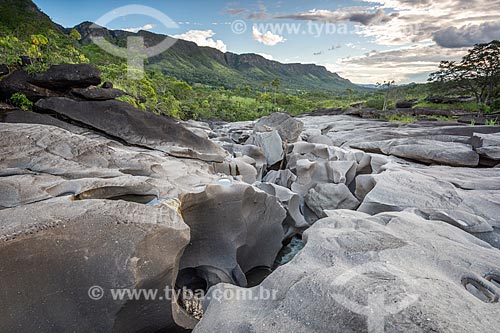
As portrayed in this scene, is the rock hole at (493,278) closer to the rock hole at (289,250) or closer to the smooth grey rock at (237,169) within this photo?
the rock hole at (289,250)

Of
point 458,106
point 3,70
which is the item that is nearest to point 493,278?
point 3,70

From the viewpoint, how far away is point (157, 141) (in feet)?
29.1

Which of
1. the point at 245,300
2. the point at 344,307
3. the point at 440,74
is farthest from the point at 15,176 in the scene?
the point at 440,74

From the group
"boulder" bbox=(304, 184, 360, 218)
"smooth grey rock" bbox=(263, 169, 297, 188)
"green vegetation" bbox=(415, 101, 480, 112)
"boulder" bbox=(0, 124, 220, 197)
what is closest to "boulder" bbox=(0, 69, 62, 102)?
"boulder" bbox=(0, 124, 220, 197)

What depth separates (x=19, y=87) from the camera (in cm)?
850

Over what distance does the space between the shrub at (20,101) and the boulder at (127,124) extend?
284mm

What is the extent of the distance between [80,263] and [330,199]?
7.53 meters

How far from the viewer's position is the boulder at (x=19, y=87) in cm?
845

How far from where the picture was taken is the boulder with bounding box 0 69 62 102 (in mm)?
8445

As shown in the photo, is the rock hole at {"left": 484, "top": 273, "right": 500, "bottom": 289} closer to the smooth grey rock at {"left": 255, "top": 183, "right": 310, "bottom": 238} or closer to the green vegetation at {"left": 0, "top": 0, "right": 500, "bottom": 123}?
the smooth grey rock at {"left": 255, "top": 183, "right": 310, "bottom": 238}

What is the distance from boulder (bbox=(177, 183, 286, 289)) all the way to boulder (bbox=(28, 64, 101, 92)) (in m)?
6.48

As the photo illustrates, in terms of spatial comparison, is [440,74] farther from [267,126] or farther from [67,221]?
[67,221]

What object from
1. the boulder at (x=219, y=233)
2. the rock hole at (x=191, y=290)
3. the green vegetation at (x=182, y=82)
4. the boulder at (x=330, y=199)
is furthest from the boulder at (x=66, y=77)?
the boulder at (x=330, y=199)

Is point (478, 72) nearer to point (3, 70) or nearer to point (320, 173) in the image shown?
point (320, 173)
